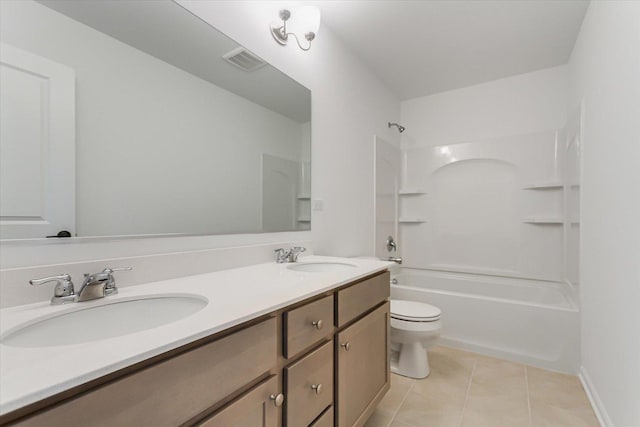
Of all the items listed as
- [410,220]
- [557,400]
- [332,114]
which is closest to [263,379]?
[332,114]

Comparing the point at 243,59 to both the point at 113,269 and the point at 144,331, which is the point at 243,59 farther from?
the point at 144,331

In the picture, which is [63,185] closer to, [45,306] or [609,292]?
[45,306]

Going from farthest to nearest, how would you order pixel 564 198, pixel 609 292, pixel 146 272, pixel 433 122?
pixel 433 122 < pixel 564 198 < pixel 609 292 < pixel 146 272

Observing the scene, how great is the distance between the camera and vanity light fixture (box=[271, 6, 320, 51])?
164 centimetres

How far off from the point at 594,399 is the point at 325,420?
5.53ft

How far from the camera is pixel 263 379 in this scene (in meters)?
0.80

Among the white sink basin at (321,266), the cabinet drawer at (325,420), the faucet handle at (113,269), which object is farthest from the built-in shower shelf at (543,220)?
the faucet handle at (113,269)

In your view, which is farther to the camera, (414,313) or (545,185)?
(545,185)

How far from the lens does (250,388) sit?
750 mm

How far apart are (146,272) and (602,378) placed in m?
2.28

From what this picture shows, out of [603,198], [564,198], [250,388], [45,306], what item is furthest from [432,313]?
[45,306]

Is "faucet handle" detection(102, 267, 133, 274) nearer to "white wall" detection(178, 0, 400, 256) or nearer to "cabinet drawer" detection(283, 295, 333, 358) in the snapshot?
"cabinet drawer" detection(283, 295, 333, 358)

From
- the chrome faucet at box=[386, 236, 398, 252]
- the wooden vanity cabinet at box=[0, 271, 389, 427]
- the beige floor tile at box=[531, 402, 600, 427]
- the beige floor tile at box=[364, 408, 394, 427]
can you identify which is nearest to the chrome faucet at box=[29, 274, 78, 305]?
the wooden vanity cabinet at box=[0, 271, 389, 427]

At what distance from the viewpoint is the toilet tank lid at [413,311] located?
1945 mm
